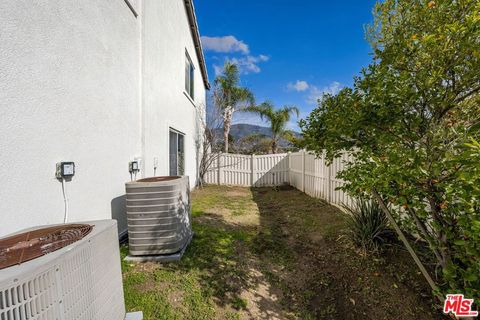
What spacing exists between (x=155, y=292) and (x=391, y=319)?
2.65m

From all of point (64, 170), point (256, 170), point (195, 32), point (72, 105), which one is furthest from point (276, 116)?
point (64, 170)

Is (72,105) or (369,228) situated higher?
(72,105)

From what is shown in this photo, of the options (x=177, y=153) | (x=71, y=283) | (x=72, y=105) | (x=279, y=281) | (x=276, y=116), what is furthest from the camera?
(x=276, y=116)

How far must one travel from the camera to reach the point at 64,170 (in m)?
2.50

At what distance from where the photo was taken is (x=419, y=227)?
91.7 inches

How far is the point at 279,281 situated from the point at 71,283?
2500 mm

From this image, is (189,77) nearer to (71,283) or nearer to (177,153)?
(177,153)

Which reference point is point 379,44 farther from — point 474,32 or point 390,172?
point 390,172

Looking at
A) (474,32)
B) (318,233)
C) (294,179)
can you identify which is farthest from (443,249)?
(294,179)

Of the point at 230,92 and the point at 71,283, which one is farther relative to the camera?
the point at 230,92

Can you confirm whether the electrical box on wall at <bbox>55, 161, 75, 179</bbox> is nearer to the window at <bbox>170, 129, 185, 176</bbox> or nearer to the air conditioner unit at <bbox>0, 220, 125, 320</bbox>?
the air conditioner unit at <bbox>0, 220, 125, 320</bbox>

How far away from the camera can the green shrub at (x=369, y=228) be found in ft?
11.4

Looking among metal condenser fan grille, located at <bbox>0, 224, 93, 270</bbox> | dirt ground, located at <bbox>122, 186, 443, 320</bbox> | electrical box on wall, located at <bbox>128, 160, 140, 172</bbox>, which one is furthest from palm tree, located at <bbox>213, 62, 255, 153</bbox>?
metal condenser fan grille, located at <bbox>0, 224, 93, 270</bbox>

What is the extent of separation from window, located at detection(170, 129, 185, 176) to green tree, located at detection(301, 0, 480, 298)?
5.18m
